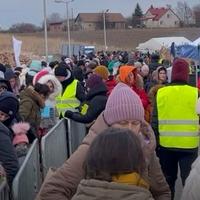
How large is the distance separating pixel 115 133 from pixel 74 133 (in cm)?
676

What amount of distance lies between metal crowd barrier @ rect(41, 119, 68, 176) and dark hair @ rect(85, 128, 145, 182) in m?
3.51

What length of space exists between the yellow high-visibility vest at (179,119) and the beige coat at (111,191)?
368cm

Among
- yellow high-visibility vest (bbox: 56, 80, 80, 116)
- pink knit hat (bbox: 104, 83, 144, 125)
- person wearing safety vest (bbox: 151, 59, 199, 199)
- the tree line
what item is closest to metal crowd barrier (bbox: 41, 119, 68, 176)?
yellow high-visibility vest (bbox: 56, 80, 80, 116)

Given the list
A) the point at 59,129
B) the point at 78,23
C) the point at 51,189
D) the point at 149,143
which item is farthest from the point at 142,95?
the point at 78,23

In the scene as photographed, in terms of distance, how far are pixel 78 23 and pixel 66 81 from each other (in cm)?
15841

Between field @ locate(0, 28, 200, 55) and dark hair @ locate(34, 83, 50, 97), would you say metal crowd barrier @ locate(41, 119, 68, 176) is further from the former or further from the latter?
field @ locate(0, 28, 200, 55)

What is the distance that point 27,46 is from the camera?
86.1 meters

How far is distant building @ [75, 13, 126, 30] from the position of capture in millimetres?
160750

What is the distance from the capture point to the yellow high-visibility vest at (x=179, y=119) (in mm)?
7043

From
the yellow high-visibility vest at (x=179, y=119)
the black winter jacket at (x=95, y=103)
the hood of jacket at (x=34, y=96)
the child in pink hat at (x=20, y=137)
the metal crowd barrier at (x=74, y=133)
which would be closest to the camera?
the child in pink hat at (x=20, y=137)

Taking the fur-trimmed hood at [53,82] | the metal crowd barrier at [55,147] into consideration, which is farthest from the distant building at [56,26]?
the metal crowd barrier at [55,147]

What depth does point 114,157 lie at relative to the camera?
339cm

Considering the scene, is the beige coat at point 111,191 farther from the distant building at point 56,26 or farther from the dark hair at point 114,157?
the distant building at point 56,26

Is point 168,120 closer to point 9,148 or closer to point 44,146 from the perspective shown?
point 44,146
